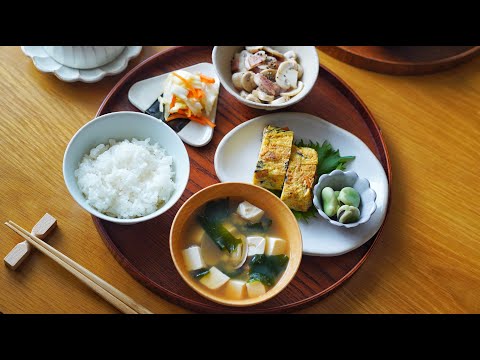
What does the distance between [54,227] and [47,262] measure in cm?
14

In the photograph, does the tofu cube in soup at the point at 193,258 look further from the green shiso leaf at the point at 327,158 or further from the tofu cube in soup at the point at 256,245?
the green shiso leaf at the point at 327,158

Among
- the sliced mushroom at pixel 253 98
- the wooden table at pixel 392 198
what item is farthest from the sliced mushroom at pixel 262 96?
the wooden table at pixel 392 198

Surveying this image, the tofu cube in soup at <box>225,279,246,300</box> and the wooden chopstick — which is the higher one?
the wooden chopstick

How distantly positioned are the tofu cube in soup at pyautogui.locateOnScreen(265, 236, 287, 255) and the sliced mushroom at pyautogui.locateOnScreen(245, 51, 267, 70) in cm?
83

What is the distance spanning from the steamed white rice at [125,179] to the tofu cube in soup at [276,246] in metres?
0.45

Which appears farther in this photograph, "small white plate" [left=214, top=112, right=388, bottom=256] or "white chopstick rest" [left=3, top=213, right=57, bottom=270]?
"small white plate" [left=214, top=112, right=388, bottom=256]

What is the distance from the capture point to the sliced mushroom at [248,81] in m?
2.60

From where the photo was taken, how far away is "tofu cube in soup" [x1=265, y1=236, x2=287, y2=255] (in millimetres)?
2281

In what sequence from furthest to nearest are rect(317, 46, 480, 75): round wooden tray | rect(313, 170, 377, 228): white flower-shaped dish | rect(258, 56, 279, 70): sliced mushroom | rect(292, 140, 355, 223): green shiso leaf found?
rect(317, 46, 480, 75): round wooden tray
rect(258, 56, 279, 70): sliced mushroom
rect(292, 140, 355, 223): green shiso leaf
rect(313, 170, 377, 228): white flower-shaped dish

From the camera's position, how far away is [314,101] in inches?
107

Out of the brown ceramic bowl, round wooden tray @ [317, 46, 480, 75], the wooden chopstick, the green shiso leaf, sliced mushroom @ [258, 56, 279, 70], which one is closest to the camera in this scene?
the brown ceramic bowl

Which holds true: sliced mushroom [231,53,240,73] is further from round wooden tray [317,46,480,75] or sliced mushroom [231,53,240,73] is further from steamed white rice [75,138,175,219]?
steamed white rice [75,138,175,219]

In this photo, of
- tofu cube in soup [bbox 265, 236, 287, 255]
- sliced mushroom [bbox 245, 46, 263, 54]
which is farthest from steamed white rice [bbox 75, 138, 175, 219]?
sliced mushroom [bbox 245, 46, 263, 54]
